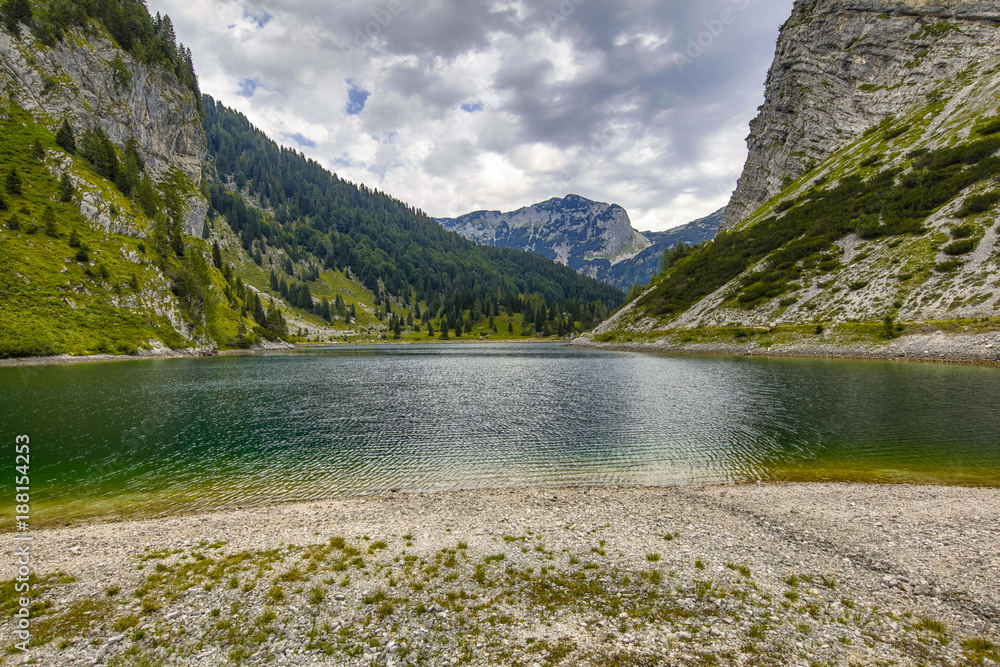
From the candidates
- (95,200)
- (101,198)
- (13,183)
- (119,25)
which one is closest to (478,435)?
(13,183)

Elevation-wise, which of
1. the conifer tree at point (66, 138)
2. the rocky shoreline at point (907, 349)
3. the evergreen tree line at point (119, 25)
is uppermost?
the evergreen tree line at point (119, 25)

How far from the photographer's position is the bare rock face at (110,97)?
116875 millimetres

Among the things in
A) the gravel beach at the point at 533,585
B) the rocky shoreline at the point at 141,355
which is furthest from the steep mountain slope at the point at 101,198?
the gravel beach at the point at 533,585

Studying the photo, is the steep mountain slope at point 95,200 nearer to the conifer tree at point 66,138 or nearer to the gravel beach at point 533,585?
the conifer tree at point 66,138

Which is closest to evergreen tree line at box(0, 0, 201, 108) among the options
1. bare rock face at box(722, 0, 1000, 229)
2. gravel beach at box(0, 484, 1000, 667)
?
gravel beach at box(0, 484, 1000, 667)

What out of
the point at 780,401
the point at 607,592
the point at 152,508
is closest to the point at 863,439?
the point at 780,401

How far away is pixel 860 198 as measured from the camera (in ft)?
352

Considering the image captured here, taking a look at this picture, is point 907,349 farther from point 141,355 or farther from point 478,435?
point 141,355

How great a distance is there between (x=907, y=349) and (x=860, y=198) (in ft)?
210

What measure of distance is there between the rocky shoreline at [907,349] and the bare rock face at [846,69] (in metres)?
120

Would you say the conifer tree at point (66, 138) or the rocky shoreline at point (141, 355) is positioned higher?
the conifer tree at point (66, 138)

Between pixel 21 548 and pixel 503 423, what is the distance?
29.1 m

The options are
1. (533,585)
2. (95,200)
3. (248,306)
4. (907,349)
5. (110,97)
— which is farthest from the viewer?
(248,306)

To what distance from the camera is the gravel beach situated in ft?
31.3
